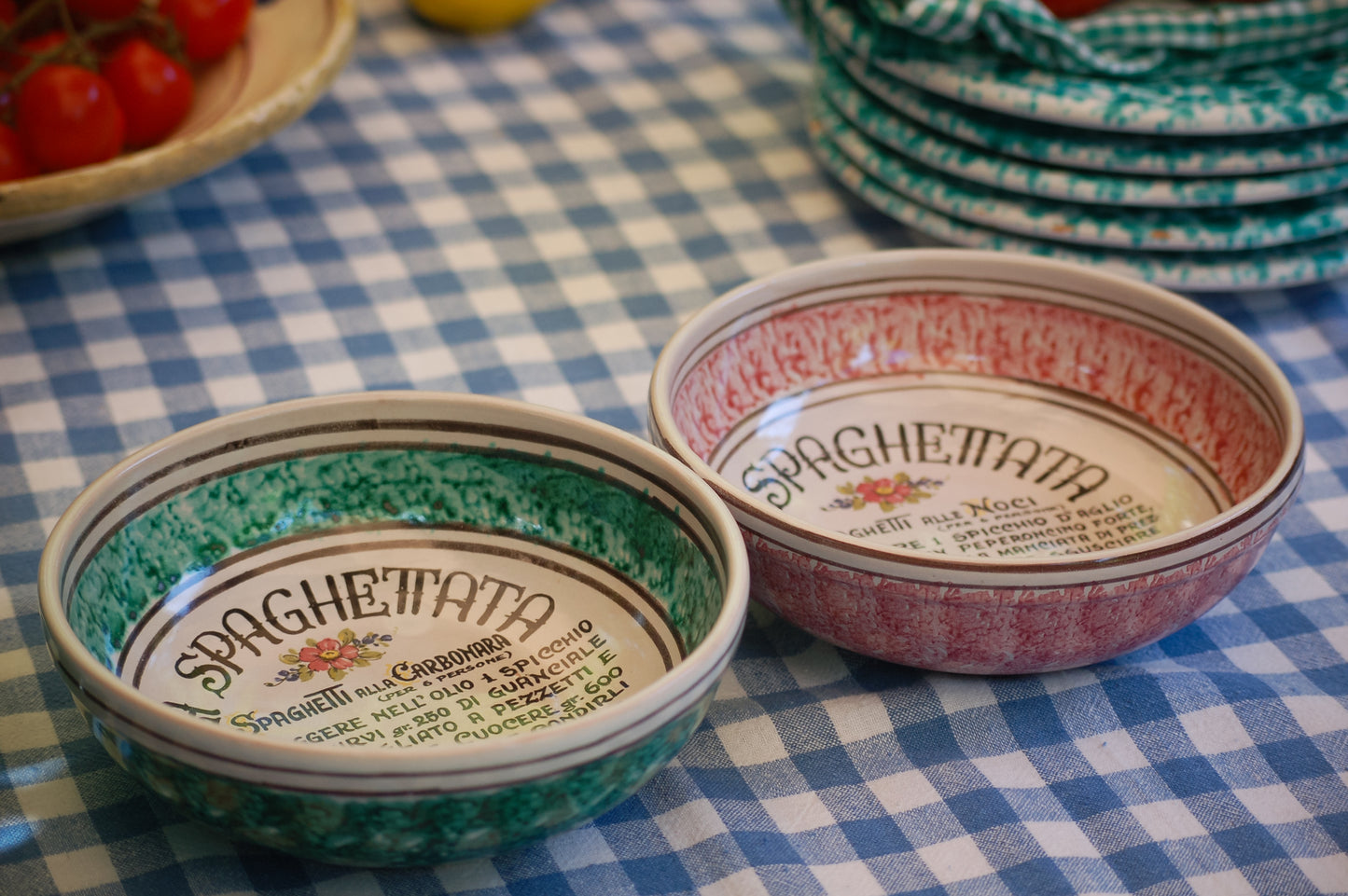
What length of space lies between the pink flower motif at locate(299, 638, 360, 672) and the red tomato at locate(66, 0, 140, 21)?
0.52m

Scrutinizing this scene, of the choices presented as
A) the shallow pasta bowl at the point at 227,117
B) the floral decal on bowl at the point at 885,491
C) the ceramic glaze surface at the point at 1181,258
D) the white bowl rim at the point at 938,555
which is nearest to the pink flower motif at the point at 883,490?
the floral decal on bowl at the point at 885,491

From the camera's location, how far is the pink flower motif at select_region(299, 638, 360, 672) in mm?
519

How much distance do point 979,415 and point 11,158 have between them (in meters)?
0.58

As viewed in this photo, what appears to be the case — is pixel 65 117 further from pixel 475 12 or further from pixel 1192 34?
pixel 1192 34

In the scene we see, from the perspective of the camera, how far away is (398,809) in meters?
0.38

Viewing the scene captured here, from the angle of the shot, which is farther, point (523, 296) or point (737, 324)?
point (523, 296)

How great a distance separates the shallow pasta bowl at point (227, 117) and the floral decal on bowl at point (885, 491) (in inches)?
16.2

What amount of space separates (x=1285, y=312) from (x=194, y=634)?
73 cm

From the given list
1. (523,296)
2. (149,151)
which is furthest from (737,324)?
(149,151)

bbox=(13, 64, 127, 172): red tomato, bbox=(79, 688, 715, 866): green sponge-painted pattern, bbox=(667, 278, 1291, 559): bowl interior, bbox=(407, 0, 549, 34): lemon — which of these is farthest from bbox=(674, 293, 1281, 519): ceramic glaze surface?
bbox=(407, 0, 549, 34): lemon

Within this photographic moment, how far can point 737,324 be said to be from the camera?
2.18 feet

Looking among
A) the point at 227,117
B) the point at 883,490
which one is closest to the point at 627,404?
the point at 883,490

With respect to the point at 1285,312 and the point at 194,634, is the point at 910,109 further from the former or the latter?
the point at 194,634

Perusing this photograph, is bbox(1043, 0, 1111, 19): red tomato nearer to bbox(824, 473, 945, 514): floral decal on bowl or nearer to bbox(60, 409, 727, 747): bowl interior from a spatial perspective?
bbox(824, 473, 945, 514): floral decal on bowl
